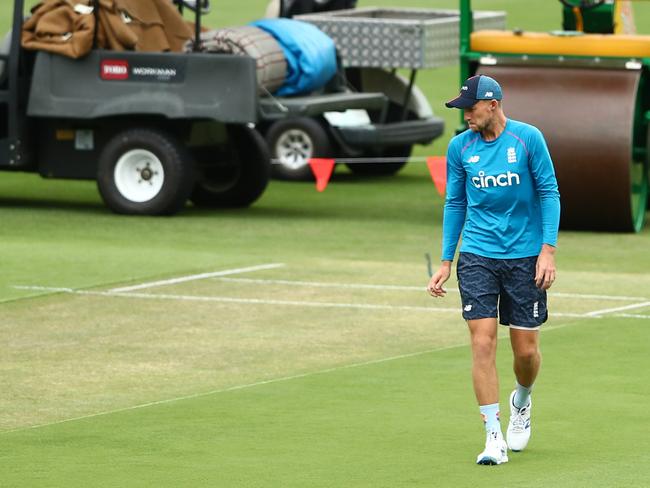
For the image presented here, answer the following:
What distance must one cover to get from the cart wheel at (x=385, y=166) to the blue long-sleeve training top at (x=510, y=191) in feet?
49.8

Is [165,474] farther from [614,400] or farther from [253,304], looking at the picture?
[253,304]

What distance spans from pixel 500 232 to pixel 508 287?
269mm

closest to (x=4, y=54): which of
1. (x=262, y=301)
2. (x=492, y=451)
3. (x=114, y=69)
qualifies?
(x=114, y=69)

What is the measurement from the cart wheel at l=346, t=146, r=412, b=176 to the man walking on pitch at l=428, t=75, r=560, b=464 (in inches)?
598

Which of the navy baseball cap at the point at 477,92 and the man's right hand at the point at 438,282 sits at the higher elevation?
the navy baseball cap at the point at 477,92

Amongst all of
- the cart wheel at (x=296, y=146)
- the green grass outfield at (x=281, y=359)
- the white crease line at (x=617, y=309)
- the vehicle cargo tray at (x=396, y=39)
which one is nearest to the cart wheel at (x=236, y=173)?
the green grass outfield at (x=281, y=359)

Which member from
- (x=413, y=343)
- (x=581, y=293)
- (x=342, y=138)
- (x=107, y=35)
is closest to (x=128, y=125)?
(x=107, y=35)

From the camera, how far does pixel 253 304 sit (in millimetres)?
14164

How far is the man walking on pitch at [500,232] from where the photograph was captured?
344 inches

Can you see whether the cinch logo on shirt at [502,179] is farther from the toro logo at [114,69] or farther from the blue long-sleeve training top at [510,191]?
the toro logo at [114,69]

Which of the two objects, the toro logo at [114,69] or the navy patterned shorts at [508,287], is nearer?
the navy patterned shorts at [508,287]

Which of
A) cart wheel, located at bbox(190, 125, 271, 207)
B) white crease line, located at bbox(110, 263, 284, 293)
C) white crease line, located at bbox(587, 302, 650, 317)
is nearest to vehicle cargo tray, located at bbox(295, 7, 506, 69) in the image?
cart wheel, located at bbox(190, 125, 271, 207)

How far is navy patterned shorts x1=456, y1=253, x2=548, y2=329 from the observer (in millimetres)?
8820

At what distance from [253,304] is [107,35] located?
20.0 ft
